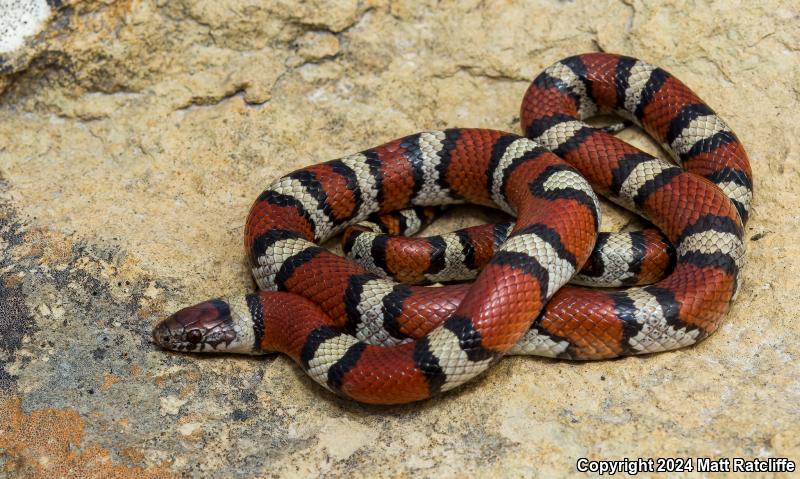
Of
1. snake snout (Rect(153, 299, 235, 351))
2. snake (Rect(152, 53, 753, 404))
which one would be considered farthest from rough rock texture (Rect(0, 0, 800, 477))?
snake (Rect(152, 53, 753, 404))

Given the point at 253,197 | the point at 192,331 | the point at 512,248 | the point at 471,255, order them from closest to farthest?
the point at 512,248
the point at 192,331
the point at 471,255
the point at 253,197

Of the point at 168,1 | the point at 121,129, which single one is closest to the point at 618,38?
the point at 168,1

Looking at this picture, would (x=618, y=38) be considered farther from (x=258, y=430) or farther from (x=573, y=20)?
(x=258, y=430)

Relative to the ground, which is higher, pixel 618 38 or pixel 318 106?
pixel 618 38

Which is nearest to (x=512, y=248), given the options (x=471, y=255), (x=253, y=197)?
(x=471, y=255)

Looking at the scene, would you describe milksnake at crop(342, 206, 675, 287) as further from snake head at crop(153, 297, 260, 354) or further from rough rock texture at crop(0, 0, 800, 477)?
snake head at crop(153, 297, 260, 354)

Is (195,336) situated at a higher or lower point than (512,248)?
lower

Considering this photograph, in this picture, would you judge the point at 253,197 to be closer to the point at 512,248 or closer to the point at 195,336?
the point at 195,336
